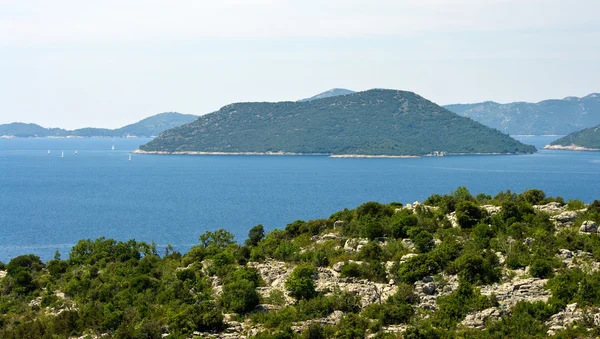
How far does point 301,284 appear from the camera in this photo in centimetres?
4131

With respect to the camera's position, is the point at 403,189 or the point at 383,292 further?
the point at 403,189

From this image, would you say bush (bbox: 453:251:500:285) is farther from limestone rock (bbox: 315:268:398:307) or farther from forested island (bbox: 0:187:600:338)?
limestone rock (bbox: 315:268:398:307)

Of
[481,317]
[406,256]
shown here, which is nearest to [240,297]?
[406,256]

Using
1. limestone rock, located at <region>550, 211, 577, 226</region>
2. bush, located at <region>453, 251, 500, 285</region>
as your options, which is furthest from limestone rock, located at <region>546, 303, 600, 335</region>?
limestone rock, located at <region>550, 211, 577, 226</region>

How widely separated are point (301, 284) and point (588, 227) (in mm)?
19355

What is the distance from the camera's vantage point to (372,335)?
36344 mm

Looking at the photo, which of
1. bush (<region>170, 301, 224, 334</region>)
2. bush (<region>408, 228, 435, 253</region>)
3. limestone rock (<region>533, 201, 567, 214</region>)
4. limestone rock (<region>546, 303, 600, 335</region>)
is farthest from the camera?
limestone rock (<region>533, 201, 567, 214</region>)

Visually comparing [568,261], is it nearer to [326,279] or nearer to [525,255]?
[525,255]

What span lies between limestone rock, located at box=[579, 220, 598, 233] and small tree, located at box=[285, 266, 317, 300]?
1807 cm

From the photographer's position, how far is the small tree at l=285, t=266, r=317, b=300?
136 ft

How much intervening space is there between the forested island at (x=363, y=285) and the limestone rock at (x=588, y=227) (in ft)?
0.23

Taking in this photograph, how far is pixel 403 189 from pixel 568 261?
12940 cm

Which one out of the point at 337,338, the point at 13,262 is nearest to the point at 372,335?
the point at 337,338

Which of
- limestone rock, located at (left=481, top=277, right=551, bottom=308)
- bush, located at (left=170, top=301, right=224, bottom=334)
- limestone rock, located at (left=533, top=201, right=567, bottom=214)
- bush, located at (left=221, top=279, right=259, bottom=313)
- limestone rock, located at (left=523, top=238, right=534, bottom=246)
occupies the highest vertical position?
limestone rock, located at (left=533, top=201, right=567, bottom=214)
